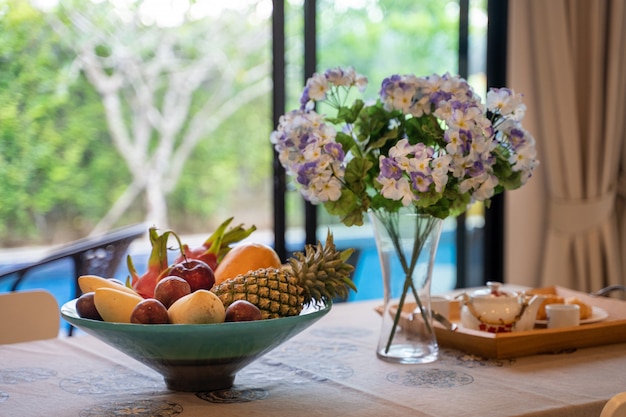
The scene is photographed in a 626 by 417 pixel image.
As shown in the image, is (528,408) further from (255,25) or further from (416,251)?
(255,25)

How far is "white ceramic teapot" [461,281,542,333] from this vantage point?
5.55ft

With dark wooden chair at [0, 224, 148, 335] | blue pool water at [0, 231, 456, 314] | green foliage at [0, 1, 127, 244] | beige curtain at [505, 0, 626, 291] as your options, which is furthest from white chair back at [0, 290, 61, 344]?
blue pool water at [0, 231, 456, 314]

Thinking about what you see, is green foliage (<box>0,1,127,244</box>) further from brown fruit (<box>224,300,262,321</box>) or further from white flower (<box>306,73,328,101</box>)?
brown fruit (<box>224,300,262,321</box>)

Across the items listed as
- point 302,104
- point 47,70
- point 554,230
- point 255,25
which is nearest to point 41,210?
point 47,70

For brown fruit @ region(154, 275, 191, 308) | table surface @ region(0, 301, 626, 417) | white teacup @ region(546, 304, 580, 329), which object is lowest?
table surface @ region(0, 301, 626, 417)

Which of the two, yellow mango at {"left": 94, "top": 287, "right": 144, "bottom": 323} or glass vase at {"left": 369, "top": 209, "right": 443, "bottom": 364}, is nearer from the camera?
yellow mango at {"left": 94, "top": 287, "right": 144, "bottom": 323}

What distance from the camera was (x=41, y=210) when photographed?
783 centimetres

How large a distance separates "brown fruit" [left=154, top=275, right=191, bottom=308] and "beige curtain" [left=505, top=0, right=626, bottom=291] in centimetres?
251

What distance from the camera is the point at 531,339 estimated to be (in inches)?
63.4

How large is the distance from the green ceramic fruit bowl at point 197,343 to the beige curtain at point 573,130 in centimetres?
243

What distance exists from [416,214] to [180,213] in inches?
286

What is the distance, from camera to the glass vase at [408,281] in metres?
Answer: 1.57

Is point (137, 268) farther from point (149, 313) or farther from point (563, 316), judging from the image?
point (149, 313)

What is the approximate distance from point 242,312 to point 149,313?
136mm
